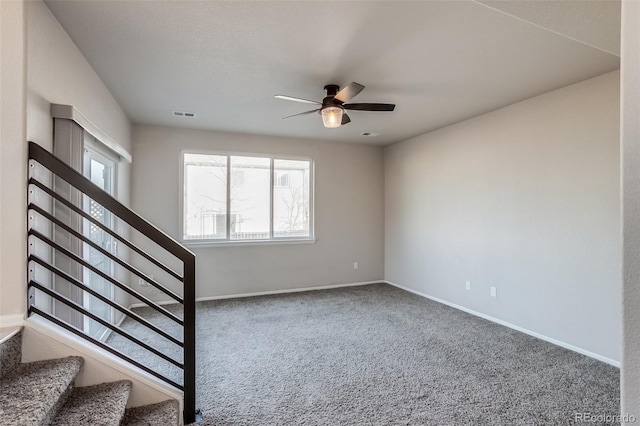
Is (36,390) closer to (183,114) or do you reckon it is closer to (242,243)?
(183,114)

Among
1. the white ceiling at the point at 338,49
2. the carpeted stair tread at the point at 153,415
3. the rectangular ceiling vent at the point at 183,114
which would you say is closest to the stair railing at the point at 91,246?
the carpeted stair tread at the point at 153,415

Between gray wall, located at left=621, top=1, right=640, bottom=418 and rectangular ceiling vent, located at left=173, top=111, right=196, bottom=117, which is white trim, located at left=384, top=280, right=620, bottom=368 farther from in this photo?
rectangular ceiling vent, located at left=173, top=111, right=196, bottom=117

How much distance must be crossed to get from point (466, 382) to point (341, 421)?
3.73 feet

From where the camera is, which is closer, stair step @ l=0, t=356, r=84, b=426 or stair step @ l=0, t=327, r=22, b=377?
stair step @ l=0, t=356, r=84, b=426

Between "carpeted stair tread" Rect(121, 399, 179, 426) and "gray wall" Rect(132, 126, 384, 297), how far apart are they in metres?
3.13

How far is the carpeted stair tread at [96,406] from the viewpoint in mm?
1519

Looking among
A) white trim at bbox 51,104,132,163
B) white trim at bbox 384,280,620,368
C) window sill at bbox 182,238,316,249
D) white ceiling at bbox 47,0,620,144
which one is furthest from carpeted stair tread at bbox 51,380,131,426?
white trim at bbox 384,280,620,368

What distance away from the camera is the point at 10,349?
1.58 meters

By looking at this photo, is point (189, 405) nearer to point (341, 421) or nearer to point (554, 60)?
point (341, 421)

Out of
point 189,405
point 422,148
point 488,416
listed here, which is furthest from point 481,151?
point 189,405

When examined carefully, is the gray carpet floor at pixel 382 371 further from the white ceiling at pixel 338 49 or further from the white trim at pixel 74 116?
the white ceiling at pixel 338 49

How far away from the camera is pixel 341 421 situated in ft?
6.84

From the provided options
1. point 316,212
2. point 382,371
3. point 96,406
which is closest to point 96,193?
point 96,406

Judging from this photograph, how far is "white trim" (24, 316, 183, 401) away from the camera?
5.61 ft
